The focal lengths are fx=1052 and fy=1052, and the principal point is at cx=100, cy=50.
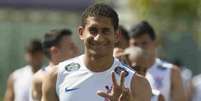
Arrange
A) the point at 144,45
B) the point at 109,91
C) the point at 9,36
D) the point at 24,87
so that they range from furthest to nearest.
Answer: the point at 9,36, the point at 24,87, the point at 144,45, the point at 109,91

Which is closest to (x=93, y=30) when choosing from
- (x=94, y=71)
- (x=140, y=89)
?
(x=94, y=71)

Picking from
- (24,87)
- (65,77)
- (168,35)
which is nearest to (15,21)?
(168,35)

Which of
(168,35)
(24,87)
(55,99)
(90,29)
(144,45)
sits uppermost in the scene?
(90,29)

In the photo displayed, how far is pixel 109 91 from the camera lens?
8.11 meters

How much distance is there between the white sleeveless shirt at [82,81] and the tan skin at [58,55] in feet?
9.43

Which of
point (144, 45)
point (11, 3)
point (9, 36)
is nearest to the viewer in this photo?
point (144, 45)

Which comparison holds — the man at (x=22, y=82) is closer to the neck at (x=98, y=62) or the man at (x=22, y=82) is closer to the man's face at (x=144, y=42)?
the man's face at (x=144, y=42)

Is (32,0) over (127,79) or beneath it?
beneath

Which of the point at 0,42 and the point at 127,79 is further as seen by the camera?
the point at 0,42

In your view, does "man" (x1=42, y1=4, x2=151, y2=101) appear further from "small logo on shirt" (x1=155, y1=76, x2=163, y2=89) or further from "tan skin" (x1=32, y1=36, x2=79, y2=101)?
"small logo on shirt" (x1=155, y1=76, x2=163, y2=89)

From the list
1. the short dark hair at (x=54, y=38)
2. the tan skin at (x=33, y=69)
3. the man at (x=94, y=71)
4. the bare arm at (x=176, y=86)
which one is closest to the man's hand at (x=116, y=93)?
the man at (x=94, y=71)

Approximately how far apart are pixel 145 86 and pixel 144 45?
14.2 feet

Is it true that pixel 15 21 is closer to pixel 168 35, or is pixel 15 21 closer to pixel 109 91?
pixel 168 35

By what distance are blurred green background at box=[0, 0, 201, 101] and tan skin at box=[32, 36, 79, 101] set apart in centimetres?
1569
